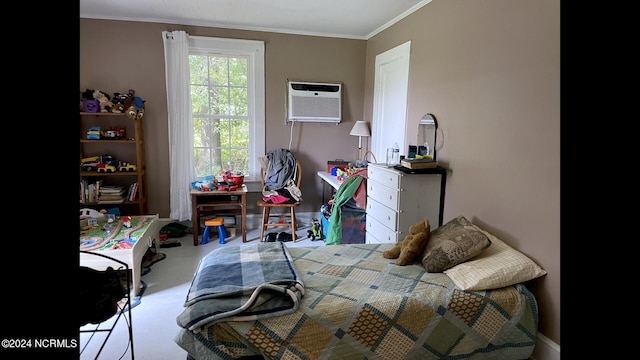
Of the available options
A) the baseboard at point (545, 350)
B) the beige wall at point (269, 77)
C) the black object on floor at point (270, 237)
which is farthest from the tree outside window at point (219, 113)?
the baseboard at point (545, 350)

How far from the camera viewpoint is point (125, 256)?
2666 millimetres

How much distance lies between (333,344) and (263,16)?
3.22m

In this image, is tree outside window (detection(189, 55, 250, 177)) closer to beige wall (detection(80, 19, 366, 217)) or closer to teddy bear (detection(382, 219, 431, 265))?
beige wall (detection(80, 19, 366, 217))

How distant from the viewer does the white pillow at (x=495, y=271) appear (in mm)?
1876

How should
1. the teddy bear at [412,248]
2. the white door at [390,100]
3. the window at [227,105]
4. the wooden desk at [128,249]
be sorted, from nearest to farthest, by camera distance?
1. the teddy bear at [412,248]
2. the wooden desk at [128,249]
3. the white door at [390,100]
4. the window at [227,105]

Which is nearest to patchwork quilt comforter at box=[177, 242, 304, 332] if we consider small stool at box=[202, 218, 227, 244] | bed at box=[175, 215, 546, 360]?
bed at box=[175, 215, 546, 360]

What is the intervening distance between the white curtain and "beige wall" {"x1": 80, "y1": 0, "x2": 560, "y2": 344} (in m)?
0.11

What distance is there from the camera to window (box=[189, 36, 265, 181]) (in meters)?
4.17

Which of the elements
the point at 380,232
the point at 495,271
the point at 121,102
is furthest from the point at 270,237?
the point at 495,271

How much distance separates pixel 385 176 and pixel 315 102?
1879mm

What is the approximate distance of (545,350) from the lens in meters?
1.94

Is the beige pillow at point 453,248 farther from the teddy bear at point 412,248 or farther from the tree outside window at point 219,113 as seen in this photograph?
the tree outside window at point 219,113

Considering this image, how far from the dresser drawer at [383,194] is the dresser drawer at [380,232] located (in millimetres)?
188

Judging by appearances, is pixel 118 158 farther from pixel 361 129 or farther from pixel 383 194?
pixel 383 194
